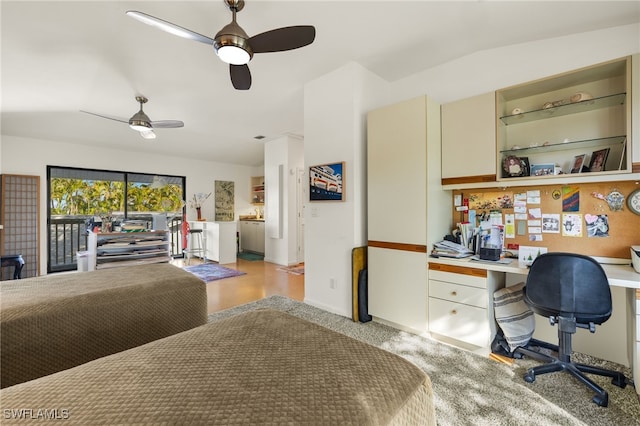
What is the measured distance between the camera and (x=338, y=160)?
3135 mm

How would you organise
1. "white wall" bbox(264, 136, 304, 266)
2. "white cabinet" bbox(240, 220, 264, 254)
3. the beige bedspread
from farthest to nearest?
"white cabinet" bbox(240, 220, 264, 254) → "white wall" bbox(264, 136, 304, 266) → the beige bedspread

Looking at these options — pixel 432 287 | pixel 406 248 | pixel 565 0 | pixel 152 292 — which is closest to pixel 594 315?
pixel 432 287

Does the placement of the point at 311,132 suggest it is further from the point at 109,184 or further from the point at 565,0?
the point at 109,184

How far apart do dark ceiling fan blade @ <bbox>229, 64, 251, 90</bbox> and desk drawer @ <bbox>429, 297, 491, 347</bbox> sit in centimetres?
258

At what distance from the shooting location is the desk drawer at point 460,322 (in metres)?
2.24

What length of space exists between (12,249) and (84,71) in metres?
3.57

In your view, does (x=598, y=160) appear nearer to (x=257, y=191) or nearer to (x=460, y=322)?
(x=460, y=322)

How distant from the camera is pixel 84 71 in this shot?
9.89 ft

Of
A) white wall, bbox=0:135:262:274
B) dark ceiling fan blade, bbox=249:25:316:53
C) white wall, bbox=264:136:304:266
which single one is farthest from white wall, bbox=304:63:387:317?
white wall, bbox=0:135:262:274

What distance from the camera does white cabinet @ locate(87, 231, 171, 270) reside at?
359 cm

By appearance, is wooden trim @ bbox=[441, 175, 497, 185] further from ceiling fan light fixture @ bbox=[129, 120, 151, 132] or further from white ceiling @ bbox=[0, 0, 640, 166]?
ceiling fan light fixture @ bbox=[129, 120, 151, 132]

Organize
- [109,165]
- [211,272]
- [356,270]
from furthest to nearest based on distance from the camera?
[109,165] → [211,272] → [356,270]

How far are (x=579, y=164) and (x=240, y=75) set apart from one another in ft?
9.53

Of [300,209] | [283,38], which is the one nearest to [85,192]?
[300,209]
